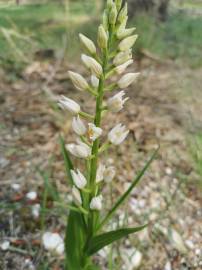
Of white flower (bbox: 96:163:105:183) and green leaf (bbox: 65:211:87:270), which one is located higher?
white flower (bbox: 96:163:105:183)

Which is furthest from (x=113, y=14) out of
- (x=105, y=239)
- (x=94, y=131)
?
(x=105, y=239)

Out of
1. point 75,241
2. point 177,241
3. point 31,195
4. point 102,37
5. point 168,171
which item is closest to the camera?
point 102,37

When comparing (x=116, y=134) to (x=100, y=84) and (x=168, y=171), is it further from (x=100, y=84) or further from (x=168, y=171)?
(x=168, y=171)

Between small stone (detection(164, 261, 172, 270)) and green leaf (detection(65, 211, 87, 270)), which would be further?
small stone (detection(164, 261, 172, 270))

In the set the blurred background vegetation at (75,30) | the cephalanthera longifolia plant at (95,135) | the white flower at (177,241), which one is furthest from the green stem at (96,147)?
the blurred background vegetation at (75,30)

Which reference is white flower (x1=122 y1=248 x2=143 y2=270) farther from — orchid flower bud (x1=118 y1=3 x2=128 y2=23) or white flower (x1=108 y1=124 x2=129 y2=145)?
orchid flower bud (x1=118 y1=3 x2=128 y2=23)

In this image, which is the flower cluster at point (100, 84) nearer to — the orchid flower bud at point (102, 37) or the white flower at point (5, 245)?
the orchid flower bud at point (102, 37)

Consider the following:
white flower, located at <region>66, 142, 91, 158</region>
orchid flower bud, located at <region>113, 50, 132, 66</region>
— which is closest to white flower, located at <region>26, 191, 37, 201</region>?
white flower, located at <region>66, 142, 91, 158</region>

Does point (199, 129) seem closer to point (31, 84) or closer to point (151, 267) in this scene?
point (151, 267)
